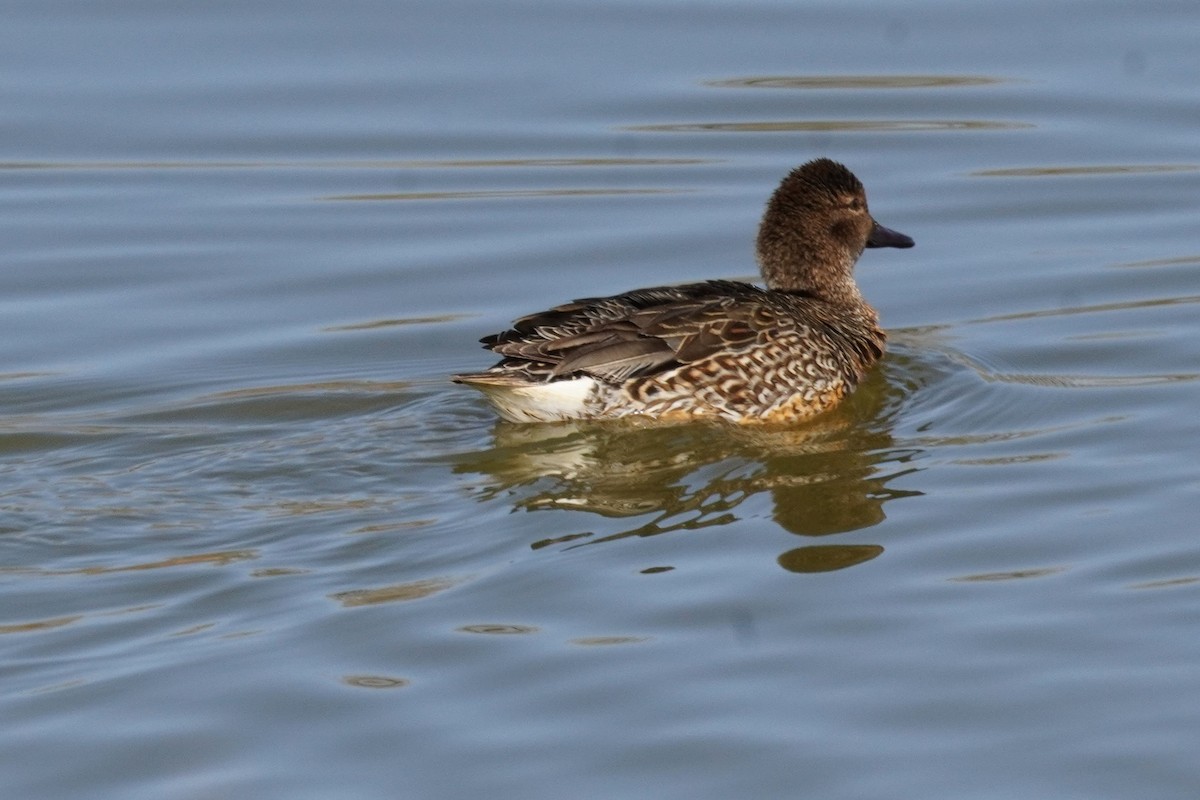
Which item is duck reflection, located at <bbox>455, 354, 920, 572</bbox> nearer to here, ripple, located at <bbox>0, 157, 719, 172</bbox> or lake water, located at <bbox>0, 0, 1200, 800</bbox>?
lake water, located at <bbox>0, 0, 1200, 800</bbox>

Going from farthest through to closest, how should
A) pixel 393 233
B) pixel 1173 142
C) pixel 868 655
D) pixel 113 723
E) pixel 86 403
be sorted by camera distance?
pixel 1173 142 → pixel 393 233 → pixel 86 403 → pixel 868 655 → pixel 113 723

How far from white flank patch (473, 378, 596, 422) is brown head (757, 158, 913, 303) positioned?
195 centimetres

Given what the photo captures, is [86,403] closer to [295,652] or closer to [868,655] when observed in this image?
[295,652]

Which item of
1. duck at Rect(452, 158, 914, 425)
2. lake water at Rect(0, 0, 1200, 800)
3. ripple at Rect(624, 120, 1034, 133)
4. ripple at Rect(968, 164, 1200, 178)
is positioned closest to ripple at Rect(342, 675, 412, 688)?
lake water at Rect(0, 0, 1200, 800)

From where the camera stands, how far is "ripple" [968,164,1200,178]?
13.2 metres

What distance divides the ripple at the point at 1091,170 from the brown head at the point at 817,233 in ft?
9.09

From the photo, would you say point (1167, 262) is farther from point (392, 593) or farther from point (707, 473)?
point (392, 593)

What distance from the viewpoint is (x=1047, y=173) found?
13375 mm

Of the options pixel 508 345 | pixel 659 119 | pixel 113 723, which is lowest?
pixel 113 723

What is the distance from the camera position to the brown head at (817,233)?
10.7m

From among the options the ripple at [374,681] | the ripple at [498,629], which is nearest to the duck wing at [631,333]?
the ripple at [498,629]

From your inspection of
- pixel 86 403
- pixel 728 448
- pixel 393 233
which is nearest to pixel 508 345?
pixel 728 448

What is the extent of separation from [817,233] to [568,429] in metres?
2.11

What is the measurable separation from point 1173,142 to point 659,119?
342 centimetres
